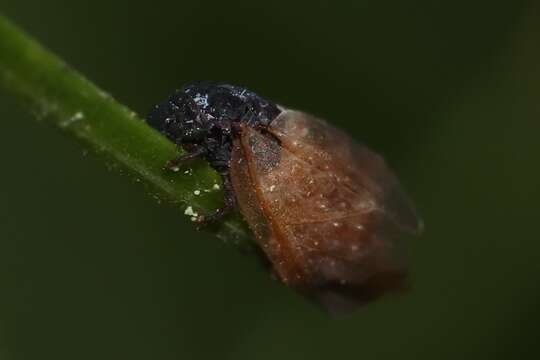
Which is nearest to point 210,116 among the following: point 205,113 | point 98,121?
point 205,113

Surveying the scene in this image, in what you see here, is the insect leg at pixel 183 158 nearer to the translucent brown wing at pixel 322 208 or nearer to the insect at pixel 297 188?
the insect at pixel 297 188

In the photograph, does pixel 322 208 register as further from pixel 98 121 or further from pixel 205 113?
pixel 98 121

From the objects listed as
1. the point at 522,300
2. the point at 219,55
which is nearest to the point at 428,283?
the point at 522,300

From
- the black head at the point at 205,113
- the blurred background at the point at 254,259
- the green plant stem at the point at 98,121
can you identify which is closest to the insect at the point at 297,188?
the black head at the point at 205,113

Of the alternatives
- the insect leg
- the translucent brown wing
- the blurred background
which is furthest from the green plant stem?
the blurred background

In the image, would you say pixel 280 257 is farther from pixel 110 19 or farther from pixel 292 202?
pixel 110 19
